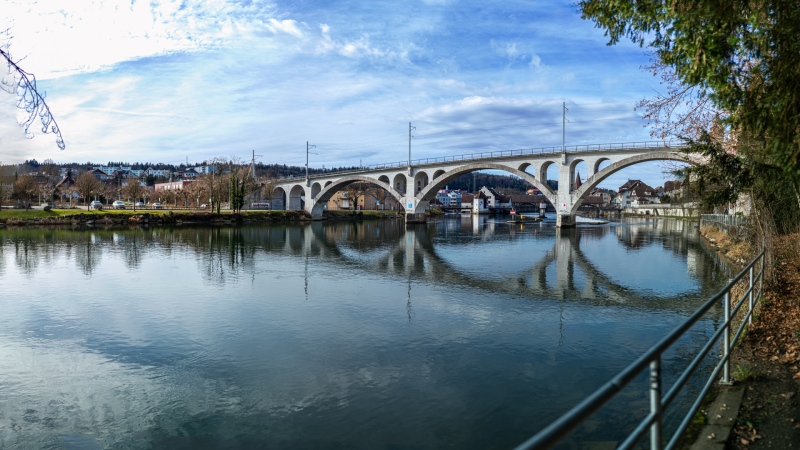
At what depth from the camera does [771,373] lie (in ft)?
22.4

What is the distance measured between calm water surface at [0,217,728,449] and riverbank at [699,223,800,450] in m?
1.60

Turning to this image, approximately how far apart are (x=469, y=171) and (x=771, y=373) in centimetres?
6472

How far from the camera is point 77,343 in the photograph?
37.3 feet

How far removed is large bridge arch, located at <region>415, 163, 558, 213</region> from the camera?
6131 cm

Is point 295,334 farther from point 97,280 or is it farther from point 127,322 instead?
point 97,280

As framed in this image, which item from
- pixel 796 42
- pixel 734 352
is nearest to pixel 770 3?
pixel 796 42

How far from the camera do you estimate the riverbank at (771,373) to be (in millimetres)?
5078

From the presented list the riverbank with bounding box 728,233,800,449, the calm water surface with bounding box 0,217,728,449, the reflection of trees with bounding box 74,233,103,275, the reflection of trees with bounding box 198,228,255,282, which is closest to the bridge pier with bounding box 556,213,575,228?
the calm water surface with bounding box 0,217,728,449

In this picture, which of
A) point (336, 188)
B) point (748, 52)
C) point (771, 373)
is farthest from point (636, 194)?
point (771, 373)

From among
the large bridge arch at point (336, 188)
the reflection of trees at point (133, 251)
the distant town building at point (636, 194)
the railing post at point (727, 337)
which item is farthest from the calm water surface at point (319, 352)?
the distant town building at point (636, 194)

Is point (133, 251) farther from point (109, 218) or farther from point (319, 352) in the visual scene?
point (109, 218)

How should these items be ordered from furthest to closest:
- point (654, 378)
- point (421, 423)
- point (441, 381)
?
1. point (441, 381)
2. point (421, 423)
3. point (654, 378)

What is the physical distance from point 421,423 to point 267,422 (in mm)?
2258

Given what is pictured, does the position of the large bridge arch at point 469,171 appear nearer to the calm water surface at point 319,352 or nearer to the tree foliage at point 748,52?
the calm water surface at point 319,352
